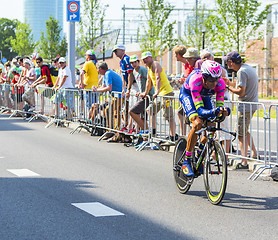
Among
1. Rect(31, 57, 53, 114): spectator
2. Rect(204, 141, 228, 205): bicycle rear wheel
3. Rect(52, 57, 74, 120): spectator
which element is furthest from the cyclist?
Rect(31, 57, 53, 114): spectator

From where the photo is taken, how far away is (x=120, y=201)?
6727 mm

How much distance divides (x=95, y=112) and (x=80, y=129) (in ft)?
4.48

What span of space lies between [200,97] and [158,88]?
4719mm

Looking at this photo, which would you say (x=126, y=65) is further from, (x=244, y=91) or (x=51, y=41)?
(x=51, y=41)

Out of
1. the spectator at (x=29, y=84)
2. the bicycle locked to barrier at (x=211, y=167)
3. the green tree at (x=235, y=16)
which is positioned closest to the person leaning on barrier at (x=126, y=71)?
the bicycle locked to barrier at (x=211, y=167)

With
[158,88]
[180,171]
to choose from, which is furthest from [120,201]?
[158,88]

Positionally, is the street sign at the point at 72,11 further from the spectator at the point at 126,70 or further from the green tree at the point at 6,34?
the green tree at the point at 6,34

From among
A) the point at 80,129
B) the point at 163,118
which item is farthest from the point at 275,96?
the point at 163,118

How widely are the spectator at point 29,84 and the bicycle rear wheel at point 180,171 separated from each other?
1178cm

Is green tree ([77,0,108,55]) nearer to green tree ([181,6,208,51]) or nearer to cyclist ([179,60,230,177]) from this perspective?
green tree ([181,6,208,51])

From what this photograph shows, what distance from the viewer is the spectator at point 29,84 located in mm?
18750

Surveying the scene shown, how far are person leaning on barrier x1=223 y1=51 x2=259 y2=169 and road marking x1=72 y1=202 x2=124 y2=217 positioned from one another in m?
3.72

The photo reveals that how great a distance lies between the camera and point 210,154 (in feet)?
22.3

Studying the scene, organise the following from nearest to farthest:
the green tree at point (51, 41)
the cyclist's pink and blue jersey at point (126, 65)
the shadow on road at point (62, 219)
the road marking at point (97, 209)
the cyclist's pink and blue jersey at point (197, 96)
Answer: the shadow on road at point (62, 219)
the road marking at point (97, 209)
the cyclist's pink and blue jersey at point (197, 96)
the cyclist's pink and blue jersey at point (126, 65)
the green tree at point (51, 41)
